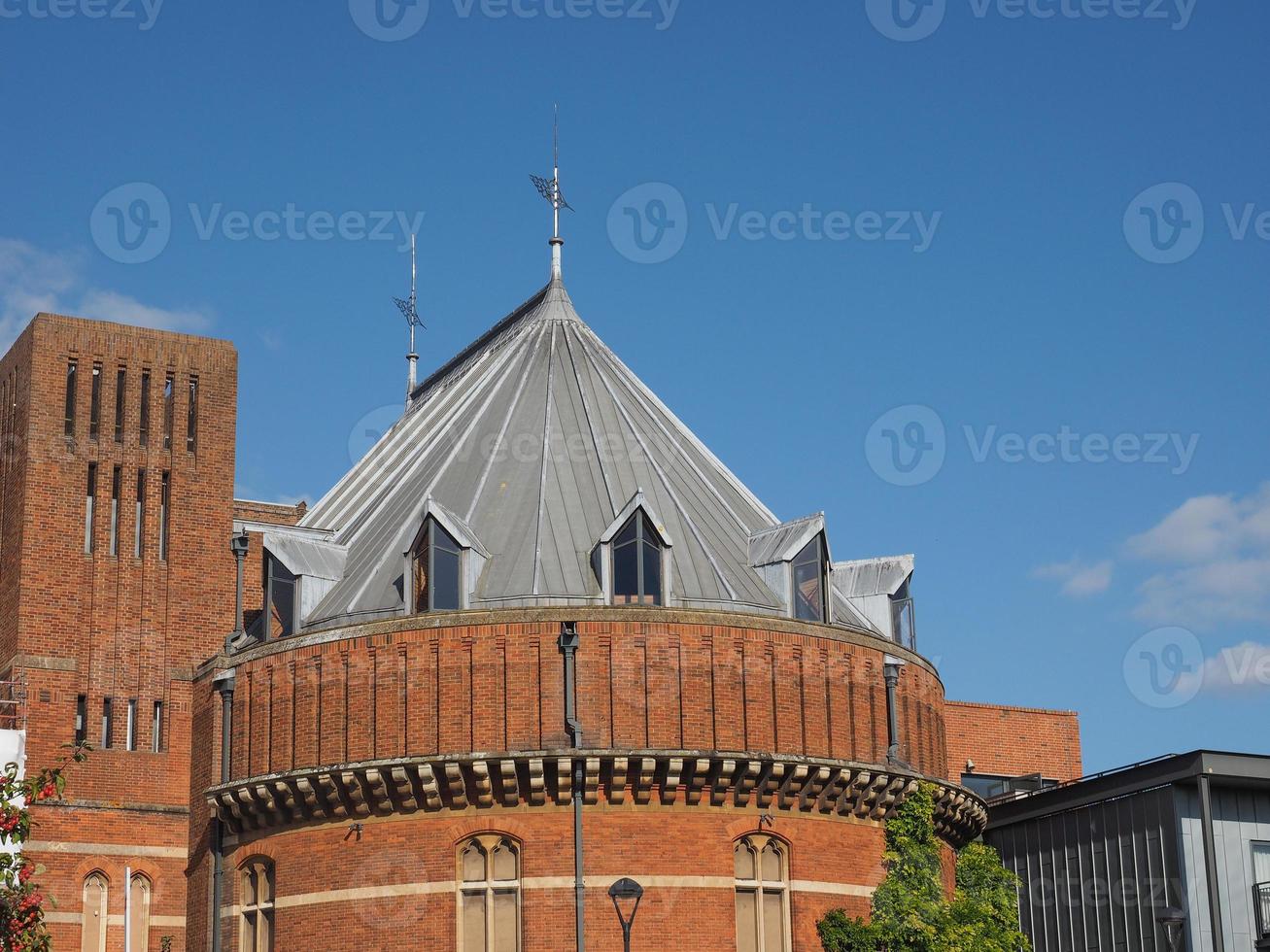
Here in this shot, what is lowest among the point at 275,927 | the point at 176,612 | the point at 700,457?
the point at 275,927

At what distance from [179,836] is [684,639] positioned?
12.2 m

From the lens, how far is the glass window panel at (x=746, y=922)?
3580 centimetres

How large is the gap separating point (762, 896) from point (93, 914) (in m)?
14.1

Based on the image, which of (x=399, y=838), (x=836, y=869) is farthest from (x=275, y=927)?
(x=836, y=869)

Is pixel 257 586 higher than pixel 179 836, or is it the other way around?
pixel 257 586

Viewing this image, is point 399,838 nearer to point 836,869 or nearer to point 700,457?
point 836,869

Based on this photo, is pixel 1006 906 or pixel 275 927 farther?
pixel 1006 906

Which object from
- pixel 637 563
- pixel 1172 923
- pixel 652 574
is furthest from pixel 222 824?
pixel 1172 923

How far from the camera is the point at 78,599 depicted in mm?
40625

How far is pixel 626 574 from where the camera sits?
37500 millimetres

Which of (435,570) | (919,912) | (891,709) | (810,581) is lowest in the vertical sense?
(919,912)

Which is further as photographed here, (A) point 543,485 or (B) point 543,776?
(A) point 543,485

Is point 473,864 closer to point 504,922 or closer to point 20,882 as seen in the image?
point 504,922

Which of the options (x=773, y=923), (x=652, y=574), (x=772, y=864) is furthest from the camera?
(x=652, y=574)
